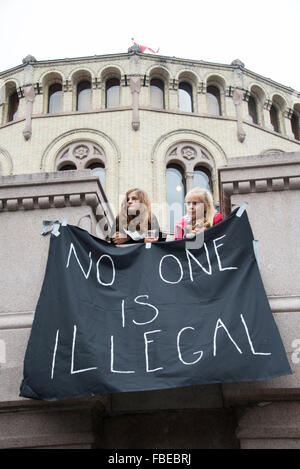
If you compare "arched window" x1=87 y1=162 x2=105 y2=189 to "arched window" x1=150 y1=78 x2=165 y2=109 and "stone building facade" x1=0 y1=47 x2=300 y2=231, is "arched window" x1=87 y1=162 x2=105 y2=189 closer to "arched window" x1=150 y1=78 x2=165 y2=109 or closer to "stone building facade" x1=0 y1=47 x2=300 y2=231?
"stone building facade" x1=0 y1=47 x2=300 y2=231

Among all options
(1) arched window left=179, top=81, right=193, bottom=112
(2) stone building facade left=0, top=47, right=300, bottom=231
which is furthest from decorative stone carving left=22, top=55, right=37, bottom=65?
(1) arched window left=179, top=81, right=193, bottom=112

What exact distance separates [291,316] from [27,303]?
3197mm

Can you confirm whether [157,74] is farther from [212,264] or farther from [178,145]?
[212,264]

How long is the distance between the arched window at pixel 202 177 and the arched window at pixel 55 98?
6253 millimetres

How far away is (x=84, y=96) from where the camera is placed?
2314cm

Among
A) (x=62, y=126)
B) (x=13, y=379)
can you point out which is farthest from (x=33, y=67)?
(x=13, y=379)

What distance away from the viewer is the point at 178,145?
857 inches

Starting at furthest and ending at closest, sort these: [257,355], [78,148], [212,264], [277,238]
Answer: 1. [78,148]
2. [277,238]
3. [212,264]
4. [257,355]

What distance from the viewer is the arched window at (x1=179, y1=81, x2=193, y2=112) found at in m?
22.9

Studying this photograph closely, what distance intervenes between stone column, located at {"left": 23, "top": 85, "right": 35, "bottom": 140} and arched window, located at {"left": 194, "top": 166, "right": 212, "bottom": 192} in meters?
6.74

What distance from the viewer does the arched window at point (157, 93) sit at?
74.9ft

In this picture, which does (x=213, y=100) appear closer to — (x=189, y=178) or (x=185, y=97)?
(x=185, y=97)

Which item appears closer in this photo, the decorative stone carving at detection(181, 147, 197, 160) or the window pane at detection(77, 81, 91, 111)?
the decorative stone carving at detection(181, 147, 197, 160)

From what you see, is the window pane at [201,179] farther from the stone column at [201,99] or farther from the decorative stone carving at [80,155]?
the decorative stone carving at [80,155]
